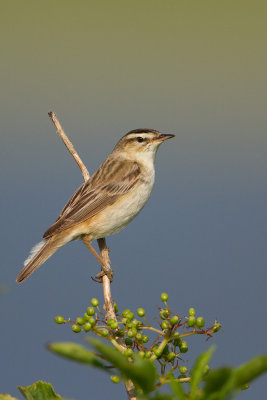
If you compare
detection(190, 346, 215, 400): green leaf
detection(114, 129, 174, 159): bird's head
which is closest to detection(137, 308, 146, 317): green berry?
detection(190, 346, 215, 400): green leaf

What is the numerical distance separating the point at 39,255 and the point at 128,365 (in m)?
3.47

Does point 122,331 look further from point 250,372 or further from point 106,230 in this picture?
point 106,230

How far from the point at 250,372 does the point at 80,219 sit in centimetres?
355

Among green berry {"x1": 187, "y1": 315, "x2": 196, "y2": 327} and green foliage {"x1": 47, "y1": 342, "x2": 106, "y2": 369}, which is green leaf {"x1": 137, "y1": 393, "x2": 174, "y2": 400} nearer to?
green foliage {"x1": 47, "y1": 342, "x2": 106, "y2": 369}

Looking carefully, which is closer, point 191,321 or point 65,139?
point 191,321

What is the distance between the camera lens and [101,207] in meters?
4.23

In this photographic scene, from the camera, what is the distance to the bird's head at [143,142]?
463 centimetres

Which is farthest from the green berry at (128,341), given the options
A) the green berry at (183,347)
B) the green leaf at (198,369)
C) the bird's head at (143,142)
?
the bird's head at (143,142)

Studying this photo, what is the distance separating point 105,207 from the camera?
13.9 ft

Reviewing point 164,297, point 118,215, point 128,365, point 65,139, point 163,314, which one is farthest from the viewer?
point 118,215

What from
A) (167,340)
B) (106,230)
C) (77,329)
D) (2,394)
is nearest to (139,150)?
(106,230)

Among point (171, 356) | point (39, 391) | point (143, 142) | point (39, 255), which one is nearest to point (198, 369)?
point (39, 391)

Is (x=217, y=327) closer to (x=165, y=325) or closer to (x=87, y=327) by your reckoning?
(x=165, y=325)

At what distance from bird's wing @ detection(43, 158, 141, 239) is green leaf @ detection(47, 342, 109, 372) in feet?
11.0
